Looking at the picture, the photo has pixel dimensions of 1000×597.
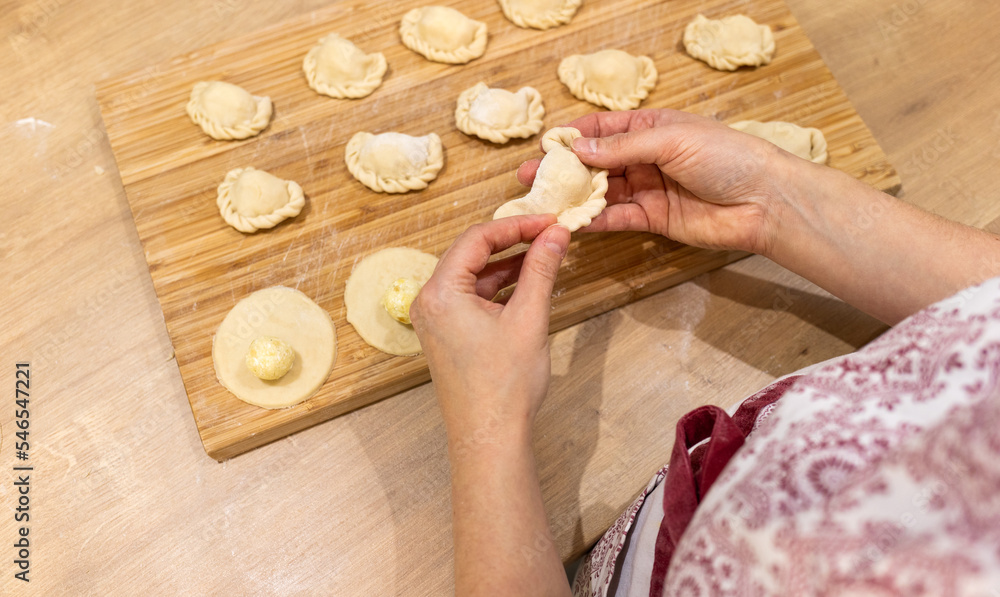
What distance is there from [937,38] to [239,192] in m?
2.73

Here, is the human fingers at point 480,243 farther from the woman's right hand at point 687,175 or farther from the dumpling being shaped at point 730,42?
the dumpling being shaped at point 730,42

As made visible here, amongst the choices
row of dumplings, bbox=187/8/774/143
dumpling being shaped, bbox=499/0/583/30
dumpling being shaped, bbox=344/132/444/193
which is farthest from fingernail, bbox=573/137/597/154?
dumpling being shaped, bbox=499/0/583/30

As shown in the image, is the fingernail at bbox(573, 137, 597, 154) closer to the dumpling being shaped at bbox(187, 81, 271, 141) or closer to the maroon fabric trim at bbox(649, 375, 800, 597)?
the maroon fabric trim at bbox(649, 375, 800, 597)

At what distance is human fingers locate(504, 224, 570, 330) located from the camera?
1.48 m

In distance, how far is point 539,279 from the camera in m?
1.53

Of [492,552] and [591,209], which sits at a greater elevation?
[591,209]

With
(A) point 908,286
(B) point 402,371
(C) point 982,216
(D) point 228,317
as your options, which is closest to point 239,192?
(D) point 228,317

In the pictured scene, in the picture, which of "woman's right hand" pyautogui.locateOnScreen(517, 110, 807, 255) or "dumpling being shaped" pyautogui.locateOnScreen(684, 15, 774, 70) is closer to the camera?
"woman's right hand" pyautogui.locateOnScreen(517, 110, 807, 255)

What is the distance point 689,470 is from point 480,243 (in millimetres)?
722

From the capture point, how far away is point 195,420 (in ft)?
6.42

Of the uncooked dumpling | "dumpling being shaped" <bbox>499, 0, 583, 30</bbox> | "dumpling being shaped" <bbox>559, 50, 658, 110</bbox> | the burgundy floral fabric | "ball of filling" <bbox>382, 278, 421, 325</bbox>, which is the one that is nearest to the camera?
the burgundy floral fabric

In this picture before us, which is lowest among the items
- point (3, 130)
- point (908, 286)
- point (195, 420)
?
point (195, 420)

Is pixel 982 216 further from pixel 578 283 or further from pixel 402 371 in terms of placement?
pixel 402 371

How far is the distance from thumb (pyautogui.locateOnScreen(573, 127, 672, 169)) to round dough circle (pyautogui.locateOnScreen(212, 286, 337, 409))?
37.3 inches
